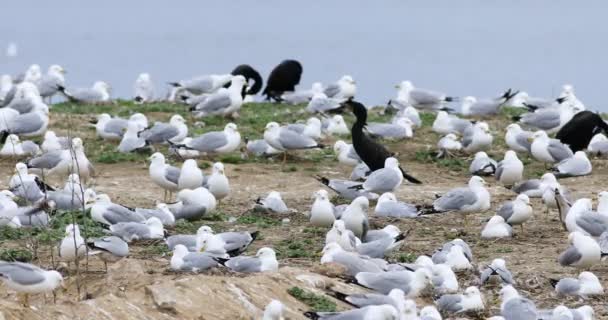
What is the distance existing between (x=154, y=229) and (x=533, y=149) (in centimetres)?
650

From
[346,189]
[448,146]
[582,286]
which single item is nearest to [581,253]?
[582,286]

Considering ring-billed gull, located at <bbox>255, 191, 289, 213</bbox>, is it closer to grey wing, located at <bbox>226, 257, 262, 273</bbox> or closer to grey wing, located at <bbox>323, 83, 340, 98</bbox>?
grey wing, located at <bbox>226, 257, 262, 273</bbox>

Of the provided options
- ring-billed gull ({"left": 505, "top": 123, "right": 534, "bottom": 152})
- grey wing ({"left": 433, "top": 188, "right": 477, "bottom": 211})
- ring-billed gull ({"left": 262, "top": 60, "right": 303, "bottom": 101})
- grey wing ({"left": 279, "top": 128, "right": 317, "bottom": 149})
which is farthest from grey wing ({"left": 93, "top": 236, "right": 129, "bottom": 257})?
ring-billed gull ({"left": 262, "top": 60, "right": 303, "bottom": 101})

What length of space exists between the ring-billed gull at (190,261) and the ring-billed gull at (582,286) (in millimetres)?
2574

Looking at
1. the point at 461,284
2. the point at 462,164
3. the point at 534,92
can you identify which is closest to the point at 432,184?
the point at 462,164

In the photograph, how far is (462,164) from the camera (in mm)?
18703

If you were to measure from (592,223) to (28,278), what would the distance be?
5.33 m

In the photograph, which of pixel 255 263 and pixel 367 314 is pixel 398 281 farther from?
pixel 367 314

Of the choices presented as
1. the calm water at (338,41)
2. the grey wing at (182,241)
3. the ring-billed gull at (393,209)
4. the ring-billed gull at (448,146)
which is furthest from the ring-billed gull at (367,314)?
the calm water at (338,41)

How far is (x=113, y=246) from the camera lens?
39.5 ft

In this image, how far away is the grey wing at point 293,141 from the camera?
59.5 ft

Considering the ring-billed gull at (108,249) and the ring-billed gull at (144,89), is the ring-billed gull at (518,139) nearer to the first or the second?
the ring-billed gull at (144,89)

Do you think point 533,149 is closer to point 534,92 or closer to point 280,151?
point 280,151

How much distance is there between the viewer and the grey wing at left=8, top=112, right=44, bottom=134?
1877 cm
